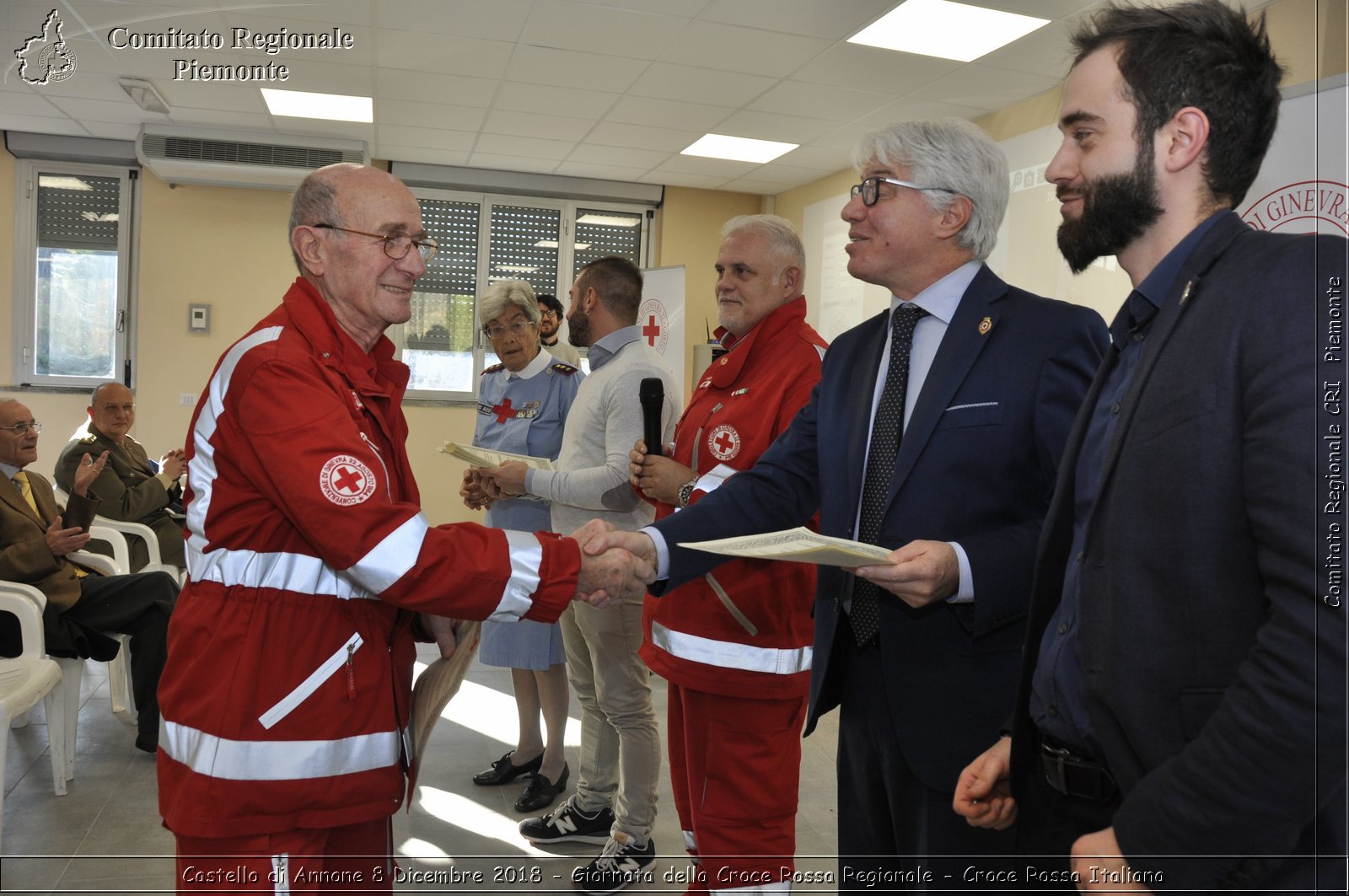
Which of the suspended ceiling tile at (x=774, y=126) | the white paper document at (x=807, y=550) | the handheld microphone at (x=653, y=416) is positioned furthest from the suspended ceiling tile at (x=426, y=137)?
the white paper document at (x=807, y=550)

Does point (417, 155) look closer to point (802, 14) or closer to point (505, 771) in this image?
point (802, 14)

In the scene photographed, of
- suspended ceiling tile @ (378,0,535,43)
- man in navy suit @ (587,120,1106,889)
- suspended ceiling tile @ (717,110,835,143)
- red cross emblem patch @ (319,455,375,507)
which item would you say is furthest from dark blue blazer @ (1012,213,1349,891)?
suspended ceiling tile @ (717,110,835,143)

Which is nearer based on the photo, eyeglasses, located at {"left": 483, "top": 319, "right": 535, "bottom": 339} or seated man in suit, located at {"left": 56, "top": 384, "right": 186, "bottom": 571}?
eyeglasses, located at {"left": 483, "top": 319, "right": 535, "bottom": 339}

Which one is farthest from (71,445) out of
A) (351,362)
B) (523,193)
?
(523,193)

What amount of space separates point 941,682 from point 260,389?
1.14 meters

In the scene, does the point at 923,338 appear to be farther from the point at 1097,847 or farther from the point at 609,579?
the point at 1097,847

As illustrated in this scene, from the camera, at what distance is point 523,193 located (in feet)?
29.7

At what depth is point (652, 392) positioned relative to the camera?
2635mm

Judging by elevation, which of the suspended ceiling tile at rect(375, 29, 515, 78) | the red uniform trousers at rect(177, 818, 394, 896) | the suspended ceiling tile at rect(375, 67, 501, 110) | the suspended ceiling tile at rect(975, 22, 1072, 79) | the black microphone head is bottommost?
the red uniform trousers at rect(177, 818, 394, 896)

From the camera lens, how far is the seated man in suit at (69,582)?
11.4 ft

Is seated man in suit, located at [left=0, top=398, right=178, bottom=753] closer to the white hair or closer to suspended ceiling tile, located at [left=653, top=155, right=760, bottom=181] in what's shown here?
the white hair

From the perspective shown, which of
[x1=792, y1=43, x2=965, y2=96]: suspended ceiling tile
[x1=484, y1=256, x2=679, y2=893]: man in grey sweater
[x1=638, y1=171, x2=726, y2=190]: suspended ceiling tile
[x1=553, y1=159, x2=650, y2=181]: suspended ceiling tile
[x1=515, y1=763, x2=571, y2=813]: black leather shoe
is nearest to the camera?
[x1=484, y1=256, x2=679, y2=893]: man in grey sweater

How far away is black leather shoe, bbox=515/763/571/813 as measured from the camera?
10.9ft

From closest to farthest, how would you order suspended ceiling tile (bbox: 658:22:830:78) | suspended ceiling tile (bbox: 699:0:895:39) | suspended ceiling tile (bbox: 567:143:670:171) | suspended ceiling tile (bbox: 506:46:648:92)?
suspended ceiling tile (bbox: 699:0:895:39), suspended ceiling tile (bbox: 658:22:830:78), suspended ceiling tile (bbox: 506:46:648:92), suspended ceiling tile (bbox: 567:143:670:171)
